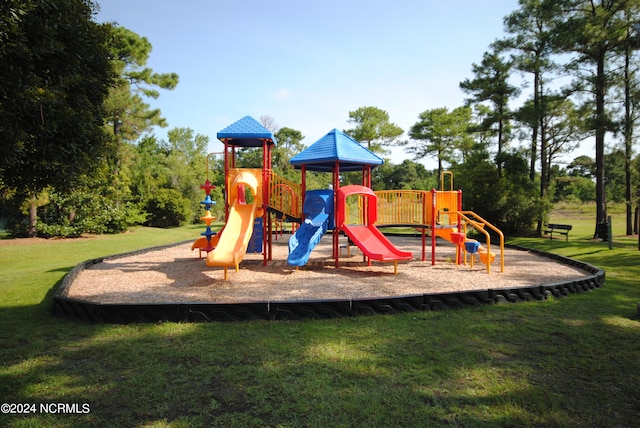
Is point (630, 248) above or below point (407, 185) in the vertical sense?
below

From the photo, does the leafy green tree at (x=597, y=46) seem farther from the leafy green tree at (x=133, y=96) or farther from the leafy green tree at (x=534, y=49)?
the leafy green tree at (x=133, y=96)

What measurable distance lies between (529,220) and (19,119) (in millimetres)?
Result: 20508

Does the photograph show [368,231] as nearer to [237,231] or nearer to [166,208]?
[237,231]

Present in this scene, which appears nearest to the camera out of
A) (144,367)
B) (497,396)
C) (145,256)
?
(497,396)

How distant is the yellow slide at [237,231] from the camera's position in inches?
310

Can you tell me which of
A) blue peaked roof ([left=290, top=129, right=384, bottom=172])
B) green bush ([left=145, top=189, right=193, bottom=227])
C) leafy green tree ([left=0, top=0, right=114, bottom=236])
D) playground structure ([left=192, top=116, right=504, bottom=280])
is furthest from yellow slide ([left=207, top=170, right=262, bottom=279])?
green bush ([left=145, top=189, right=193, bottom=227])

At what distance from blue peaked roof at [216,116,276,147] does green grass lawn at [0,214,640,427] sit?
20.4 ft

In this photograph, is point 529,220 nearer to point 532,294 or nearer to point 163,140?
point 532,294

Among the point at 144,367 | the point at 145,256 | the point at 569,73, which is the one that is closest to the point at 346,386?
the point at 144,367

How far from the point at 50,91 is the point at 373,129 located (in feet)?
111

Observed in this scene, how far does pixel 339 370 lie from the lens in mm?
3652

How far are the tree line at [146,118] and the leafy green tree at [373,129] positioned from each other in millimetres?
4995

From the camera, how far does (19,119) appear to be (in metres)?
4.09

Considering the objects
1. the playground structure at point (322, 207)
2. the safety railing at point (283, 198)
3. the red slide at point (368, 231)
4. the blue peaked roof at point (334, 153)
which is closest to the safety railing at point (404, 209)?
the playground structure at point (322, 207)
